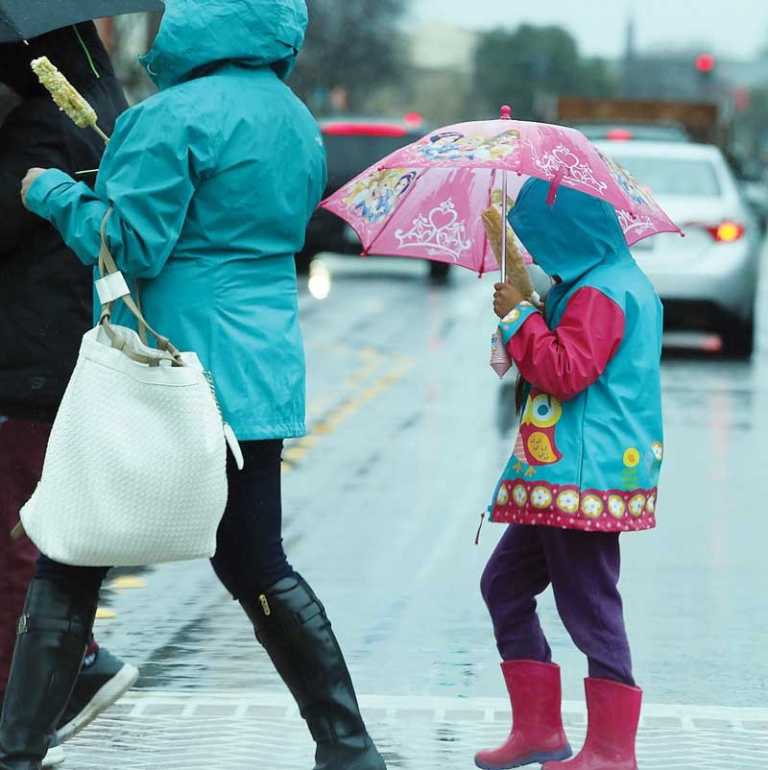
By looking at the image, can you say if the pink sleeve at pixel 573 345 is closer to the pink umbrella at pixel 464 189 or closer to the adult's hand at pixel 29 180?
the pink umbrella at pixel 464 189

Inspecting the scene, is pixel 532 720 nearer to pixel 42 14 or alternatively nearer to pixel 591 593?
pixel 591 593

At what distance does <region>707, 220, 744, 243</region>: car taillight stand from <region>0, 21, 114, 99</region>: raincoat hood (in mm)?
10829

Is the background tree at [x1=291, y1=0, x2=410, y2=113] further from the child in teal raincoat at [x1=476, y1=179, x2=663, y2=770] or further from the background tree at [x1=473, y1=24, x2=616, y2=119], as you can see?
the child in teal raincoat at [x1=476, y1=179, x2=663, y2=770]

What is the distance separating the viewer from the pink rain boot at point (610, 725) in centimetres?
492

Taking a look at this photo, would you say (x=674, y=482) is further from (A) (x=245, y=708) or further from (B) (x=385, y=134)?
(B) (x=385, y=134)

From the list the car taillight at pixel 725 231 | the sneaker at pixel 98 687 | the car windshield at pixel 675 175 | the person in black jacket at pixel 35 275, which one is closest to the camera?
the person in black jacket at pixel 35 275

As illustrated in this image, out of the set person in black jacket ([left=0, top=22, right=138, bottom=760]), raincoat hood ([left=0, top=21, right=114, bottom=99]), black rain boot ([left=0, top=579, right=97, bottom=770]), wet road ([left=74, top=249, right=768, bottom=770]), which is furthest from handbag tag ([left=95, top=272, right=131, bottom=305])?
wet road ([left=74, top=249, right=768, bottom=770])

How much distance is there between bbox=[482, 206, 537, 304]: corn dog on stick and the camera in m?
4.96

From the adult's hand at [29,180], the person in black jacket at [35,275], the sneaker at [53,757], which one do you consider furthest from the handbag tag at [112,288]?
the sneaker at [53,757]

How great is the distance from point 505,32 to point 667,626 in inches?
4299

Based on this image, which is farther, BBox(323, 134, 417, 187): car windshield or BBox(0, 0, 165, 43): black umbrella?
BBox(323, 134, 417, 187): car windshield

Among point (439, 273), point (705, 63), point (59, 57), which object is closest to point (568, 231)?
point (59, 57)

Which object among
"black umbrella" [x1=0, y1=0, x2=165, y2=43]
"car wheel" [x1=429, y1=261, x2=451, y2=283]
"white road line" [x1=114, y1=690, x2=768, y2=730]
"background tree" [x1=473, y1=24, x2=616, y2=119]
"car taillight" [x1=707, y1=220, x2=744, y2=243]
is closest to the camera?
"black umbrella" [x1=0, y1=0, x2=165, y2=43]

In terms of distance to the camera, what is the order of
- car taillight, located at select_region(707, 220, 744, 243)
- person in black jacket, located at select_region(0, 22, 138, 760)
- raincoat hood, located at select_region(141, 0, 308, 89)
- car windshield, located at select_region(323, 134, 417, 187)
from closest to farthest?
1. raincoat hood, located at select_region(141, 0, 308, 89)
2. person in black jacket, located at select_region(0, 22, 138, 760)
3. car taillight, located at select_region(707, 220, 744, 243)
4. car windshield, located at select_region(323, 134, 417, 187)
